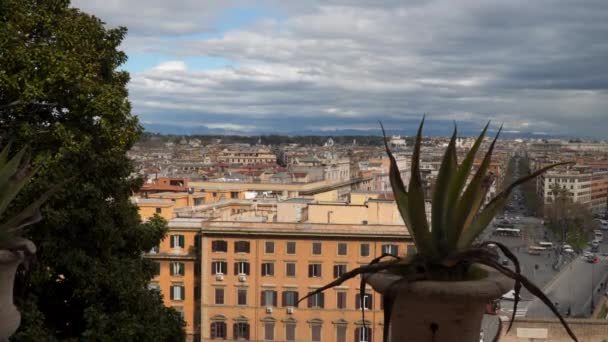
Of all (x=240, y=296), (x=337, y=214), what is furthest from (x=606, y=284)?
(x=240, y=296)

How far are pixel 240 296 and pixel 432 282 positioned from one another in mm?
33719

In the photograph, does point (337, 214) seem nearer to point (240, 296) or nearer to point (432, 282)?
point (240, 296)

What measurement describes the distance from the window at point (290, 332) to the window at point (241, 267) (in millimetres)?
3155

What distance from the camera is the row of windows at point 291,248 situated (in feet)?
120

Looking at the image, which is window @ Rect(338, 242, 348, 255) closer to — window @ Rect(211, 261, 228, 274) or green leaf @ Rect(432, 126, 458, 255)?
window @ Rect(211, 261, 228, 274)

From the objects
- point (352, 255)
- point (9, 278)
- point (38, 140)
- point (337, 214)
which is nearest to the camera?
point (9, 278)

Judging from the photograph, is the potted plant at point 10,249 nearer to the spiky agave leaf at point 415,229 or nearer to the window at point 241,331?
the spiky agave leaf at point 415,229

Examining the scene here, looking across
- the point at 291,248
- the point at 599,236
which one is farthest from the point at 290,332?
the point at 599,236

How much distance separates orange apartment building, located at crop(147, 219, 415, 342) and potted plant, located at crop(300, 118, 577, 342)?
1240 inches

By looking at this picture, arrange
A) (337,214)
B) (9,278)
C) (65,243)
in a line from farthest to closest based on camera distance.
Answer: (337,214) < (65,243) < (9,278)

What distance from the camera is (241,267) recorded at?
37781mm

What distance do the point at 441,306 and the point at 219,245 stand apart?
33.5 meters

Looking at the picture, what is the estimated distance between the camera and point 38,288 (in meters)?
10.1

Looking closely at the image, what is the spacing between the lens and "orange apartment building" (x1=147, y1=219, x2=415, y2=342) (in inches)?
1441
